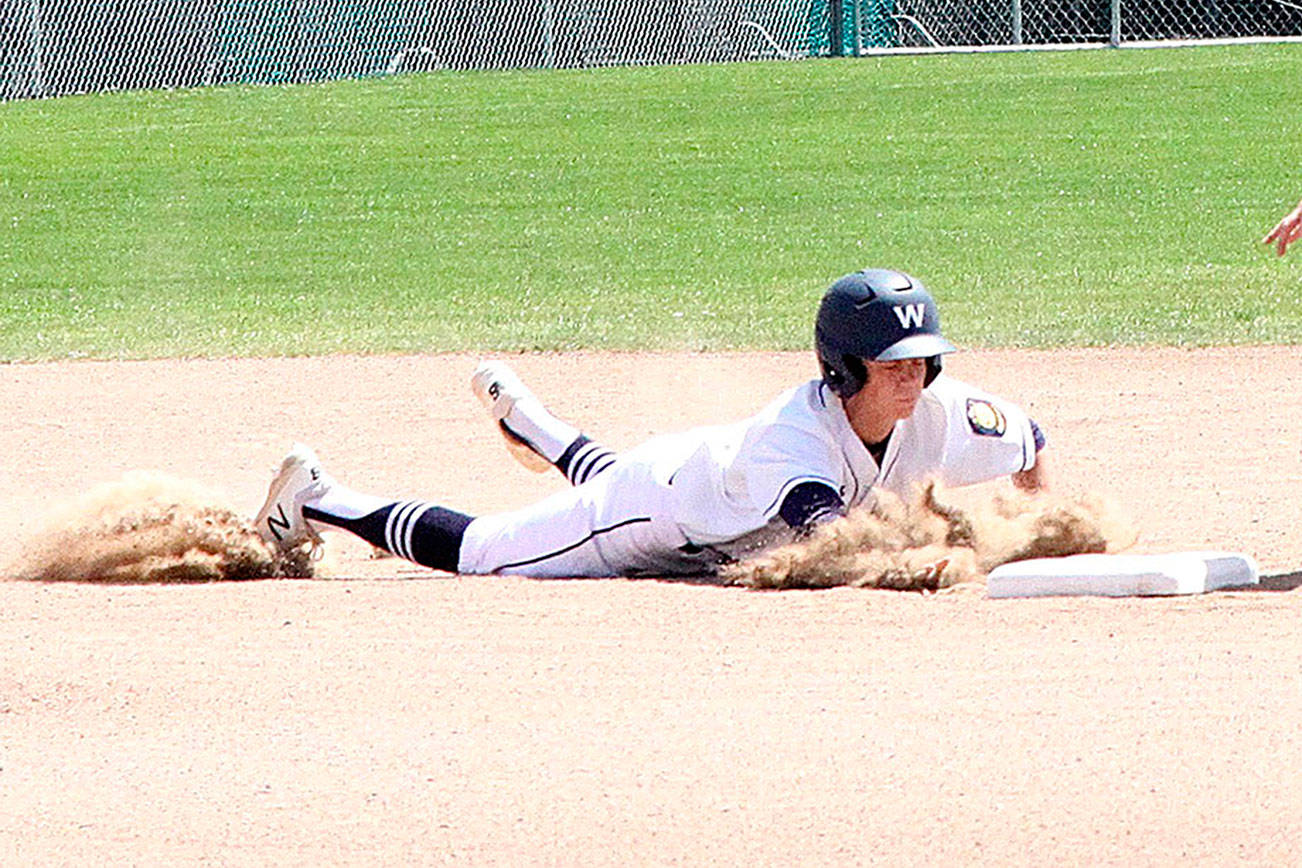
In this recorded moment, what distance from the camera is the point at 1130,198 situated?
1738cm

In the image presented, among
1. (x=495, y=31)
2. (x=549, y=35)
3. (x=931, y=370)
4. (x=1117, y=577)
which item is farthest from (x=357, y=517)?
(x=495, y=31)

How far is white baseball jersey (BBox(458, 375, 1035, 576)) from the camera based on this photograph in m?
5.81

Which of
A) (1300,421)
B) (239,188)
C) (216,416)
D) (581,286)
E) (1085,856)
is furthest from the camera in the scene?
(239,188)

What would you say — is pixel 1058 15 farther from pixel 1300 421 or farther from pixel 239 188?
pixel 1300 421

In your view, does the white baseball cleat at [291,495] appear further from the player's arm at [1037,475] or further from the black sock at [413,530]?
the player's arm at [1037,475]

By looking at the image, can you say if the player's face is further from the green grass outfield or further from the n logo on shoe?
the green grass outfield

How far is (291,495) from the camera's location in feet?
21.3

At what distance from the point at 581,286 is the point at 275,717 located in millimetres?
9448

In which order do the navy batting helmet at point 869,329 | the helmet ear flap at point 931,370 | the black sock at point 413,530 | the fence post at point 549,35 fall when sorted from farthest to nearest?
the fence post at point 549,35, the black sock at point 413,530, the helmet ear flap at point 931,370, the navy batting helmet at point 869,329

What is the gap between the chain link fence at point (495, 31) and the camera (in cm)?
2784

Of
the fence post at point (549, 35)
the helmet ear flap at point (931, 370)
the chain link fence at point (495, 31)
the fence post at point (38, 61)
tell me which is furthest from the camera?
the fence post at point (549, 35)

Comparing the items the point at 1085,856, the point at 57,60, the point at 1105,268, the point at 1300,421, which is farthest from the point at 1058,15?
the point at 1085,856

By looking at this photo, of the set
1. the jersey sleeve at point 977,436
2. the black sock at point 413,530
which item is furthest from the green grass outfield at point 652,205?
the jersey sleeve at point 977,436

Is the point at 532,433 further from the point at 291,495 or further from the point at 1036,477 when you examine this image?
the point at 1036,477
